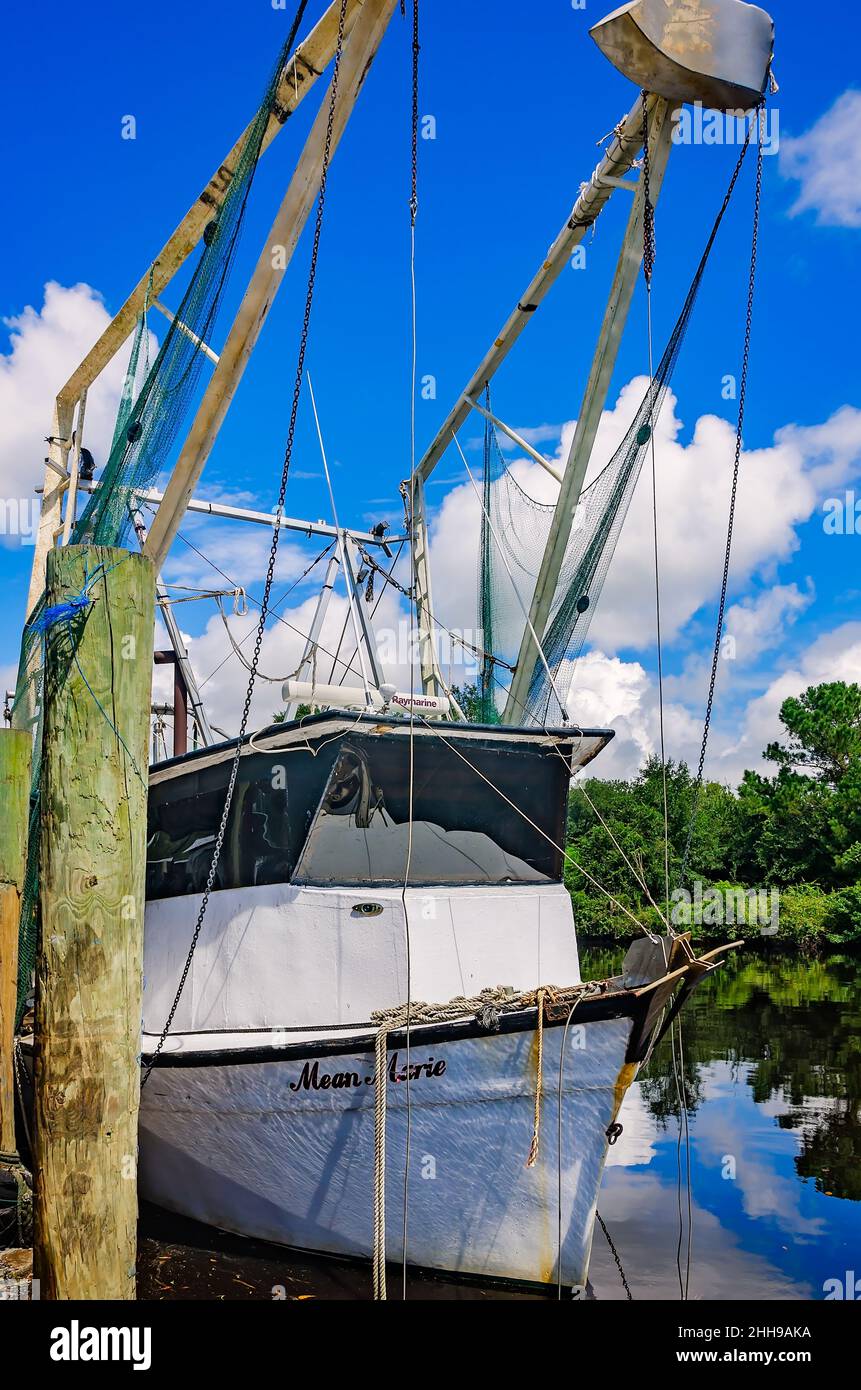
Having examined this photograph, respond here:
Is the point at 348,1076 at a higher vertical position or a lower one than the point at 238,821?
lower

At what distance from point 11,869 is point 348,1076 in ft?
14.5

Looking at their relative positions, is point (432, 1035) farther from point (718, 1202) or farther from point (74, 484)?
point (74, 484)

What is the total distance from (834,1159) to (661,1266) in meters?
3.50

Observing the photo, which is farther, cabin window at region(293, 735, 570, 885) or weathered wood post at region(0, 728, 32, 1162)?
weathered wood post at region(0, 728, 32, 1162)

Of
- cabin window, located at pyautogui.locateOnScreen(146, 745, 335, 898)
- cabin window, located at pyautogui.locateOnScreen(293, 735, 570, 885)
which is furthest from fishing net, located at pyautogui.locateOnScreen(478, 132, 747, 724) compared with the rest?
cabin window, located at pyautogui.locateOnScreen(146, 745, 335, 898)

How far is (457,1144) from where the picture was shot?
23.9 feet

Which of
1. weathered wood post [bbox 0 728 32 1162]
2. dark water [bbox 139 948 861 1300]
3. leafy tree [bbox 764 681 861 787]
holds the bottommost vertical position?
dark water [bbox 139 948 861 1300]

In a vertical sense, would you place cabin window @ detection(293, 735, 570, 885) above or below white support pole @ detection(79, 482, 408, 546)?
below

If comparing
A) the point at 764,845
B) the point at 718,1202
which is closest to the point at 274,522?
the point at 718,1202

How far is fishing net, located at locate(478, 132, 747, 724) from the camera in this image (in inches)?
351

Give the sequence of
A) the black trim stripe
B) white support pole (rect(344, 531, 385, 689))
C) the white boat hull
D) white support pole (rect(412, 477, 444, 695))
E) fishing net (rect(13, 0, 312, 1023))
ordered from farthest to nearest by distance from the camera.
Answer: 1. white support pole (rect(412, 477, 444, 695))
2. white support pole (rect(344, 531, 385, 689))
3. fishing net (rect(13, 0, 312, 1023))
4. the white boat hull
5. the black trim stripe

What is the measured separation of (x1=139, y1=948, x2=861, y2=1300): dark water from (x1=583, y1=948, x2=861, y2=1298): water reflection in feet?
0.06

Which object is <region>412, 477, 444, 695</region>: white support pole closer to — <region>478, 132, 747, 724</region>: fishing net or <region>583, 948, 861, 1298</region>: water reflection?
<region>478, 132, 747, 724</region>: fishing net

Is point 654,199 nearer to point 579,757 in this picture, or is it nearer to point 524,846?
point 579,757
